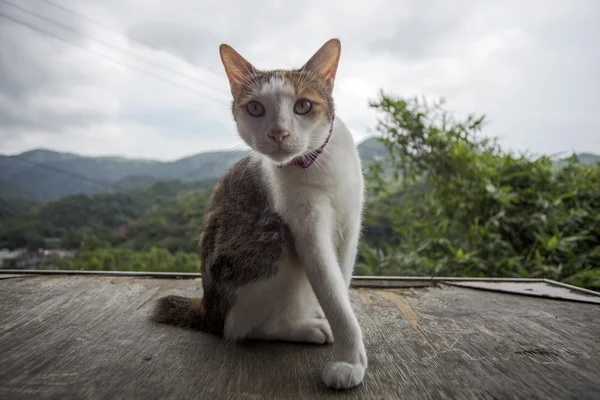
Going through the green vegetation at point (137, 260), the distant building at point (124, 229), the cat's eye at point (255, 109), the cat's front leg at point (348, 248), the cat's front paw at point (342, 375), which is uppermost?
the cat's eye at point (255, 109)

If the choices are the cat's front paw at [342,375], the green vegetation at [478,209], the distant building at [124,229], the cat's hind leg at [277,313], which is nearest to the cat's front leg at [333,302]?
the cat's front paw at [342,375]

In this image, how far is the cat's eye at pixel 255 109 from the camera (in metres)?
1.09

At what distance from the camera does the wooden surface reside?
87 cm

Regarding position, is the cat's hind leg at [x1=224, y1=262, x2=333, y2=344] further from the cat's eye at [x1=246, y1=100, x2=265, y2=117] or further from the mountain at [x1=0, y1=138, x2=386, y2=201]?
the mountain at [x1=0, y1=138, x2=386, y2=201]

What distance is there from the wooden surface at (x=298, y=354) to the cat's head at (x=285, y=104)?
1.86ft

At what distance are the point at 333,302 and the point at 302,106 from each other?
530 mm

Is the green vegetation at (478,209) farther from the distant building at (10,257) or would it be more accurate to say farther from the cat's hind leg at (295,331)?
the distant building at (10,257)

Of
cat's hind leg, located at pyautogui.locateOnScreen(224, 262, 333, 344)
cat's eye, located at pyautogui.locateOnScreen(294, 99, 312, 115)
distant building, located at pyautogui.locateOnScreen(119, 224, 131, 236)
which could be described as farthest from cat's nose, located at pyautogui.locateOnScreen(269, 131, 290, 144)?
distant building, located at pyautogui.locateOnScreen(119, 224, 131, 236)

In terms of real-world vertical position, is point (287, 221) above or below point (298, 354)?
above

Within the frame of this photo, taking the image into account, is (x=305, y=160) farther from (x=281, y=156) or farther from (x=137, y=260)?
(x=137, y=260)

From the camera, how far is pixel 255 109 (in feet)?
3.61

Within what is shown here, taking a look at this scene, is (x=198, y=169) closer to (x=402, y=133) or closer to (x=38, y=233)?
(x=38, y=233)

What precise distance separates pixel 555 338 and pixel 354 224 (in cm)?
67

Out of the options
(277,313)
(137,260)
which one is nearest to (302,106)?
(277,313)
